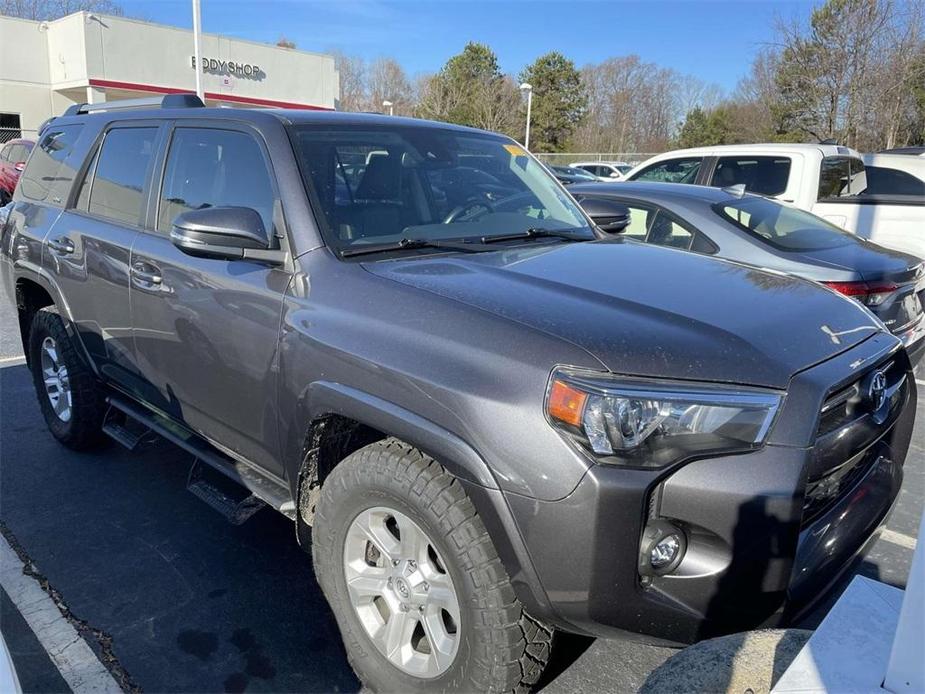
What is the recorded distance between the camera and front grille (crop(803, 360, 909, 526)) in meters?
2.05

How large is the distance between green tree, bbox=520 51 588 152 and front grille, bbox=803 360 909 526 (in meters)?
49.7

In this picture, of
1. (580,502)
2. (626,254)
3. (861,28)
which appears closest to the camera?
(580,502)

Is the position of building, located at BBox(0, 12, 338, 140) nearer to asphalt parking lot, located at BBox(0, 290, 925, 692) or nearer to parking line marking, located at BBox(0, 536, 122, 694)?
asphalt parking lot, located at BBox(0, 290, 925, 692)

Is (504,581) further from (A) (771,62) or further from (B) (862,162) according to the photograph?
(A) (771,62)

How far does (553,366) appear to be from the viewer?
193 cm

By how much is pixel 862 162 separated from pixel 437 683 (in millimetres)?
8321

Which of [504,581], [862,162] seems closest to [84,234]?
[504,581]

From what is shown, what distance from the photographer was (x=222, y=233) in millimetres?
2605

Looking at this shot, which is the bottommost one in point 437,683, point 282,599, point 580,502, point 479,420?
point 282,599

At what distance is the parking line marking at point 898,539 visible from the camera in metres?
3.56

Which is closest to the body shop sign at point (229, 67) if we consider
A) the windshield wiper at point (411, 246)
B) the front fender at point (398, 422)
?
the windshield wiper at point (411, 246)

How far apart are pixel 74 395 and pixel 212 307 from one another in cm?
183

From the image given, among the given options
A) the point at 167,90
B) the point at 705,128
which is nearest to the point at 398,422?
the point at 167,90

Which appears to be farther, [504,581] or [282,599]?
[282,599]
